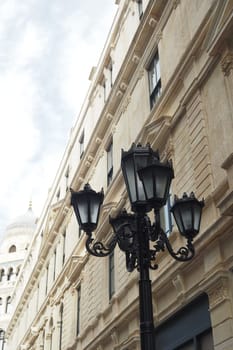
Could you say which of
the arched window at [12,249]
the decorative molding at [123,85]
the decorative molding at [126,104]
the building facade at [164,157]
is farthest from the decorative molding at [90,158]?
the arched window at [12,249]

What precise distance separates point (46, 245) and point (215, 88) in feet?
64.7

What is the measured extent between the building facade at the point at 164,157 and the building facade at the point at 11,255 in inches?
1288

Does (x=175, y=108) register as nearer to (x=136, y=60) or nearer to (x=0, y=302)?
(x=136, y=60)

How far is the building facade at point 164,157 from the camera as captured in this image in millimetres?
9711

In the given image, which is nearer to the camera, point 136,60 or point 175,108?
point 175,108

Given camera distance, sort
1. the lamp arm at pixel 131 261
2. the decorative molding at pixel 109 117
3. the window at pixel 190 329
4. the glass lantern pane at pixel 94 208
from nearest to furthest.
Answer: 1. the lamp arm at pixel 131 261
2. the glass lantern pane at pixel 94 208
3. the window at pixel 190 329
4. the decorative molding at pixel 109 117

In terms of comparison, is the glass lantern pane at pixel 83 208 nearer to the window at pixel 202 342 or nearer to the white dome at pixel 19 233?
the window at pixel 202 342

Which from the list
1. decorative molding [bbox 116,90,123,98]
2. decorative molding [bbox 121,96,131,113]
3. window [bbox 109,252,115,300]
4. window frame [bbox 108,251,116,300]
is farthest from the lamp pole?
decorative molding [bbox 116,90,123,98]

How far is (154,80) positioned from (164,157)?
10.6 feet

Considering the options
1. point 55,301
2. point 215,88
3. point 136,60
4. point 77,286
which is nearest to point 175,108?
point 215,88

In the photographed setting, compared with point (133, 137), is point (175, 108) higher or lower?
lower

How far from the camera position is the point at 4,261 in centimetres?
5962

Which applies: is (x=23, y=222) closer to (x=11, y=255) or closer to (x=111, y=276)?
(x=11, y=255)

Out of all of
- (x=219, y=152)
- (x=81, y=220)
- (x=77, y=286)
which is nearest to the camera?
(x=81, y=220)
